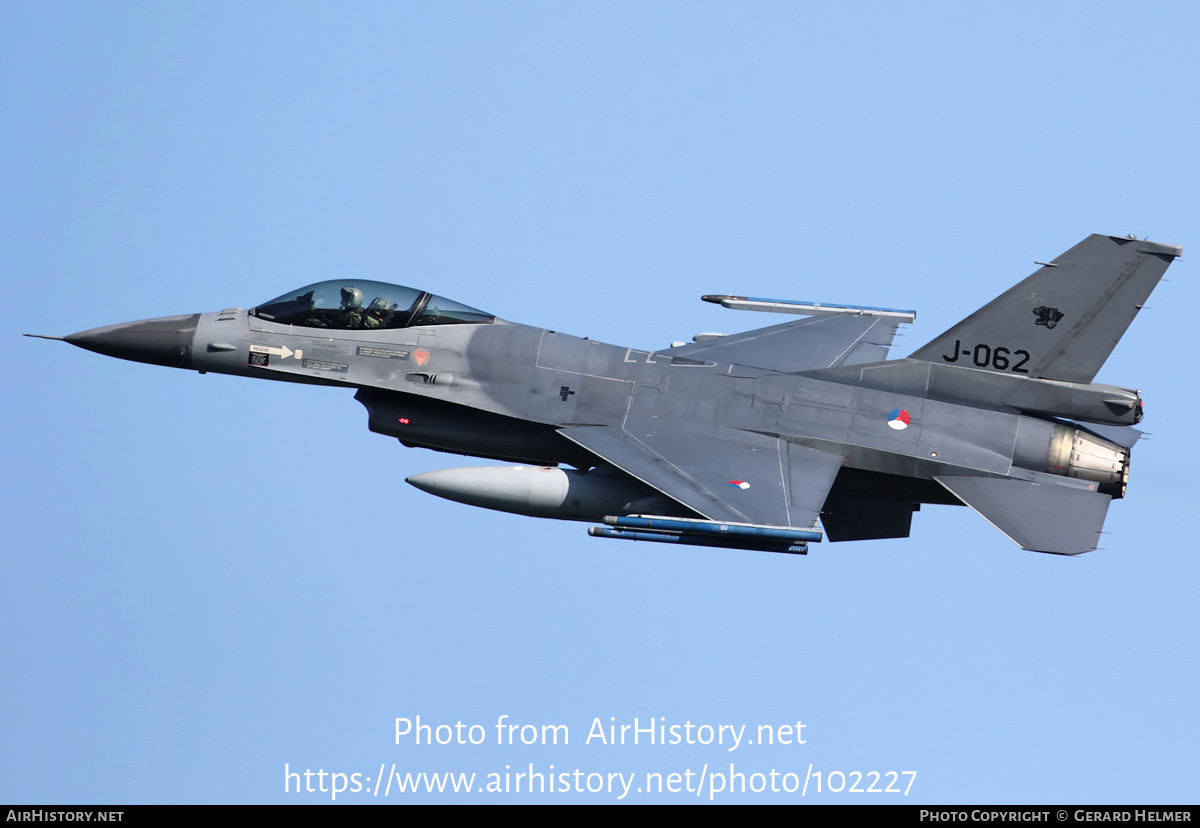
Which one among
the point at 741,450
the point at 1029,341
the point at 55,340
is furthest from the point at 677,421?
the point at 55,340

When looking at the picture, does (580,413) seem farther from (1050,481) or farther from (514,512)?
(1050,481)

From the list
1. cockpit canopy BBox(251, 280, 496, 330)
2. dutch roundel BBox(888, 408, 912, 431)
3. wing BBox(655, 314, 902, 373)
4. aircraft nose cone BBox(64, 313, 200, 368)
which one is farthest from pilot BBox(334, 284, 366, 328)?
dutch roundel BBox(888, 408, 912, 431)

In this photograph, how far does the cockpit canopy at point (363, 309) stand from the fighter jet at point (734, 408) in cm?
3

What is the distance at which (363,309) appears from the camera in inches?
859

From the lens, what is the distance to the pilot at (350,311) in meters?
21.8

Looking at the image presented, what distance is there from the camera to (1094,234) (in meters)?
20.9

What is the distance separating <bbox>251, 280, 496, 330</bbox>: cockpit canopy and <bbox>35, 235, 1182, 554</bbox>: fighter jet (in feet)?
0.08

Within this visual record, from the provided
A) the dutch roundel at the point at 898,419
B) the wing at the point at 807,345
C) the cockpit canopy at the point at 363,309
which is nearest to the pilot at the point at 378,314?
the cockpit canopy at the point at 363,309

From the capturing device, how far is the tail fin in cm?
2075

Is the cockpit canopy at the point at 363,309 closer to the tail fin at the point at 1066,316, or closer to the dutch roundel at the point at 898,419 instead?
the dutch roundel at the point at 898,419

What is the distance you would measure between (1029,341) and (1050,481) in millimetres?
1768

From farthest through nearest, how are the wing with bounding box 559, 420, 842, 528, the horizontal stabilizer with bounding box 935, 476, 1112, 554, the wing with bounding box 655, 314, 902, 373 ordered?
the wing with bounding box 655, 314, 902, 373 → the horizontal stabilizer with bounding box 935, 476, 1112, 554 → the wing with bounding box 559, 420, 842, 528

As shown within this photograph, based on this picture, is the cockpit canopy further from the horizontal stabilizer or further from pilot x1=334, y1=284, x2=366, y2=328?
the horizontal stabilizer
